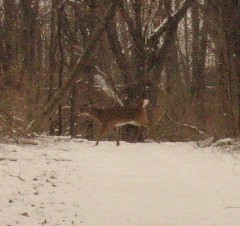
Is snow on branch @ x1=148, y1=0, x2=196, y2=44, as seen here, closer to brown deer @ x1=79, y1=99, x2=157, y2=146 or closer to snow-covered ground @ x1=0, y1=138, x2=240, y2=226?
brown deer @ x1=79, y1=99, x2=157, y2=146

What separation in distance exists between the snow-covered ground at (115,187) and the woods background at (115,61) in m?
4.22

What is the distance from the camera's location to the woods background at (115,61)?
671 inches

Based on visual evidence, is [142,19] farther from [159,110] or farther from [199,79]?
[199,79]

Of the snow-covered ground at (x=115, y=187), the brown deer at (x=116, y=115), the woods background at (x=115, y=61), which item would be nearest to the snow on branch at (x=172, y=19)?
the woods background at (x=115, y=61)

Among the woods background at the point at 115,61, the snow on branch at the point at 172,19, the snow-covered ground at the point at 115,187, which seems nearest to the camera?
the snow-covered ground at the point at 115,187

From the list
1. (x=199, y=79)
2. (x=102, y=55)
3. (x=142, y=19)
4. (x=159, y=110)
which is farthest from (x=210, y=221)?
(x=199, y=79)

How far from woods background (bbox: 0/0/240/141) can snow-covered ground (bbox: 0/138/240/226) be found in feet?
13.8

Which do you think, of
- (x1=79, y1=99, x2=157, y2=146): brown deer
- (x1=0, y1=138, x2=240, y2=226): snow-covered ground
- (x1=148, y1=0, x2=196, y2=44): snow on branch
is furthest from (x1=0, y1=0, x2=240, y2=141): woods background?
(x1=0, y1=138, x2=240, y2=226): snow-covered ground

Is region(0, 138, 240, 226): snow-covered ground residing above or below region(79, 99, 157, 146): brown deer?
below

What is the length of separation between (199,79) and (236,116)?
14.3 m

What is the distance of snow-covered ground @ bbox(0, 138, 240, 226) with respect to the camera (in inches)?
258

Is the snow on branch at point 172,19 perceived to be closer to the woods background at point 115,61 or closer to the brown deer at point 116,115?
the woods background at point 115,61

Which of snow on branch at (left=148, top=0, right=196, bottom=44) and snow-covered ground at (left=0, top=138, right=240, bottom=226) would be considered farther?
snow on branch at (left=148, top=0, right=196, bottom=44)

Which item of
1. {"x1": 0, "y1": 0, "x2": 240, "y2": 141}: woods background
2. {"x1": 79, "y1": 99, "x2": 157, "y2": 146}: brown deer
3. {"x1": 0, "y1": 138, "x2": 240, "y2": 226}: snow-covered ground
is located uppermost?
{"x1": 0, "y1": 0, "x2": 240, "y2": 141}: woods background
